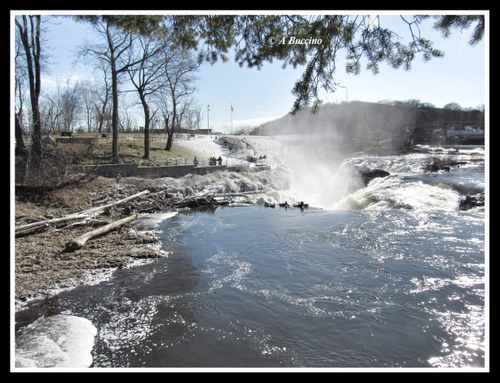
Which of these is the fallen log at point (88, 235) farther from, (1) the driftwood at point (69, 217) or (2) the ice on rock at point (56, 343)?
(2) the ice on rock at point (56, 343)

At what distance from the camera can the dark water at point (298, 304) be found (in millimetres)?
4047

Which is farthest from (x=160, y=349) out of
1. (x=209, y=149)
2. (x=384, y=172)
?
(x=209, y=149)

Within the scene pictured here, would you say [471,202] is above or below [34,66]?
below

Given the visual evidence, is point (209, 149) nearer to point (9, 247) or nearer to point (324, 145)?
point (324, 145)

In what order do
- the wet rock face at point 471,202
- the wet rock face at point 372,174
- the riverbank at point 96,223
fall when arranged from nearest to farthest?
the riverbank at point 96,223 < the wet rock face at point 471,202 < the wet rock face at point 372,174

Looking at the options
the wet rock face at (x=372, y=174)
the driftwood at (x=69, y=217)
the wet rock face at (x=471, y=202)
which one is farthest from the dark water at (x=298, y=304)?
the wet rock face at (x=372, y=174)

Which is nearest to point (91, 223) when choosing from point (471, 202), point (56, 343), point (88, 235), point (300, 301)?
point (88, 235)

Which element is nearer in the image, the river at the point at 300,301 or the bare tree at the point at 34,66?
the river at the point at 300,301

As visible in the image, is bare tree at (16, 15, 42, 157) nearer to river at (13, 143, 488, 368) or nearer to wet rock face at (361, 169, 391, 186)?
river at (13, 143, 488, 368)

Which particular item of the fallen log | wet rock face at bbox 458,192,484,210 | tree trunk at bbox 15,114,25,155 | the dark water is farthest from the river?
tree trunk at bbox 15,114,25,155

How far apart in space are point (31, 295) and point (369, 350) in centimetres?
659

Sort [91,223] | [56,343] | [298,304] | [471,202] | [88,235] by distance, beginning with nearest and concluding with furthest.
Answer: [56,343]
[298,304]
[88,235]
[91,223]
[471,202]

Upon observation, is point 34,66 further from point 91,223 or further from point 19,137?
point 91,223

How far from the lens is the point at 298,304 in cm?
539
